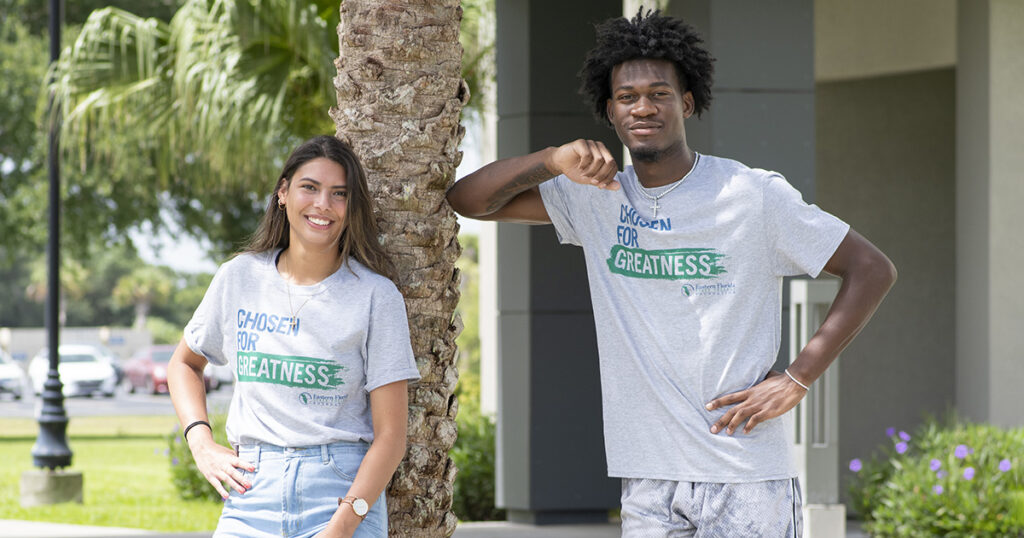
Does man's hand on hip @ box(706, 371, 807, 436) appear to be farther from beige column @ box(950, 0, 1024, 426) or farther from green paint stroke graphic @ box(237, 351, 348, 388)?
beige column @ box(950, 0, 1024, 426)

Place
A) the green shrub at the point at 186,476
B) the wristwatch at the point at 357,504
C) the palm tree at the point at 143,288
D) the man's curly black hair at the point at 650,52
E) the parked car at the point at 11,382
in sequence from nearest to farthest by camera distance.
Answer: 1. the wristwatch at the point at 357,504
2. the man's curly black hair at the point at 650,52
3. the green shrub at the point at 186,476
4. the parked car at the point at 11,382
5. the palm tree at the point at 143,288

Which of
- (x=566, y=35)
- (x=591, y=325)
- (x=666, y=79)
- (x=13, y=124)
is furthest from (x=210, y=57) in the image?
(x=13, y=124)

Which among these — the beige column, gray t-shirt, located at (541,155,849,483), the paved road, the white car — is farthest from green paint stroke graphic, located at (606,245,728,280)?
the white car

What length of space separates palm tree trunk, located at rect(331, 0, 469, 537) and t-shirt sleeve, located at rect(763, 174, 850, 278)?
99 cm

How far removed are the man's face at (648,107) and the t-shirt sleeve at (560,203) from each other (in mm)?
227

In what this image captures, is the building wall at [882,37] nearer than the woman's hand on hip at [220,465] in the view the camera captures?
No

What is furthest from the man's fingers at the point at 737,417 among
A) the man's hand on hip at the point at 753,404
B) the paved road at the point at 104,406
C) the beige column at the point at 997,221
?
the paved road at the point at 104,406

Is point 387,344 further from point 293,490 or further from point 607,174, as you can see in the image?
point 607,174

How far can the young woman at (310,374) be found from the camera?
2.92 m

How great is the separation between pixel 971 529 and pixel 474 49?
5.60 meters

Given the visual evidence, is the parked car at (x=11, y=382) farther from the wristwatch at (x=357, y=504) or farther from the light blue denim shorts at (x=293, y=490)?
the wristwatch at (x=357, y=504)

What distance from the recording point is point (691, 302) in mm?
3084

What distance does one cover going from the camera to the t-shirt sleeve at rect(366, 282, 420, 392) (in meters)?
2.94

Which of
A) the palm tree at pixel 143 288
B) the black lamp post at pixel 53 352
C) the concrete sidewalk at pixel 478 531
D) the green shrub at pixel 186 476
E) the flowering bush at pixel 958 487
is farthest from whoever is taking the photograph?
the palm tree at pixel 143 288
